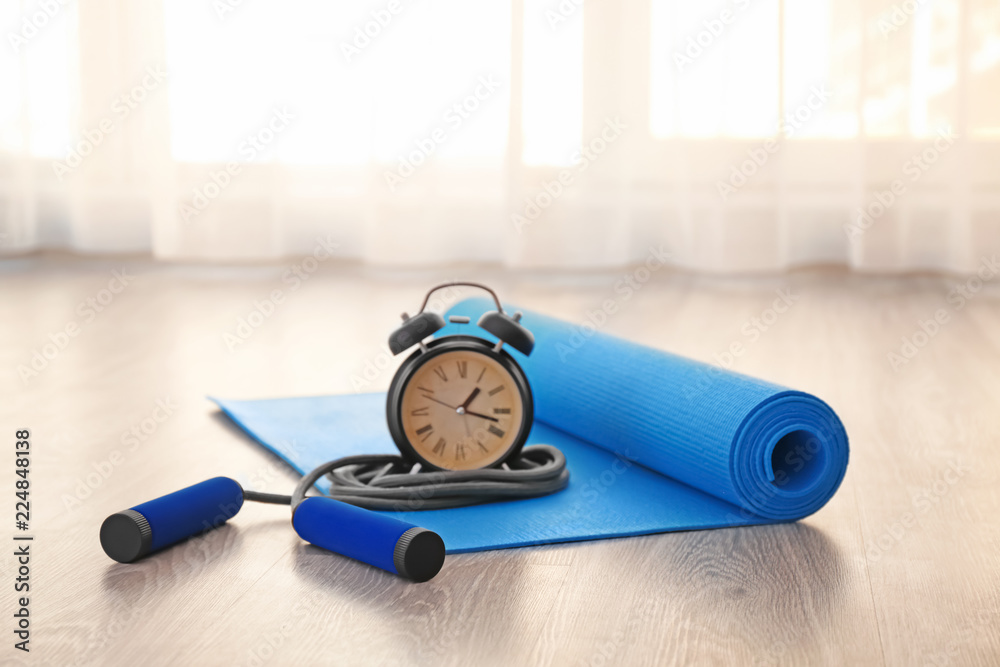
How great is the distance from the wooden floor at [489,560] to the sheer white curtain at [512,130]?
151cm

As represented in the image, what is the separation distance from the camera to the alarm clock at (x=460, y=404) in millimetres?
1647

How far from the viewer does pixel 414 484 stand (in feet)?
5.23

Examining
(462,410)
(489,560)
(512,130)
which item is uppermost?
(512,130)

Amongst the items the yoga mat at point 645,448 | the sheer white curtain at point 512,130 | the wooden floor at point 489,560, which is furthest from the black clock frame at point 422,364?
the sheer white curtain at point 512,130

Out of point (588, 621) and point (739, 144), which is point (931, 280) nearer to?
point (739, 144)

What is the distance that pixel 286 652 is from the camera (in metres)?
1.13

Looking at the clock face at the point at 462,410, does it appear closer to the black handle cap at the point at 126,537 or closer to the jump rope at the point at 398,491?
the jump rope at the point at 398,491

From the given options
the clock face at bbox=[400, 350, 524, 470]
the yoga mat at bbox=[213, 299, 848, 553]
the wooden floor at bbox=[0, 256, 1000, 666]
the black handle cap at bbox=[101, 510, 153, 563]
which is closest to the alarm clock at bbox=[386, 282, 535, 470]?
the clock face at bbox=[400, 350, 524, 470]

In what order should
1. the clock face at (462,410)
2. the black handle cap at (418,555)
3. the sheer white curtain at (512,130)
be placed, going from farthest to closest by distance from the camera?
the sheer white curtain at (512,130) → the clock face at (462,410) → the black handle cap at (418,555)

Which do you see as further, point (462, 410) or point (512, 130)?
point (512, 130)

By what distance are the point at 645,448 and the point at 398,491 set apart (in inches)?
17.2

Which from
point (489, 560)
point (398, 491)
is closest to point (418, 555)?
point (489, 560)

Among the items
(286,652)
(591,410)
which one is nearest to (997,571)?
(591,410)

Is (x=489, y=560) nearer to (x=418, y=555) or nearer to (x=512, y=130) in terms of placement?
(x=418, y=555)
